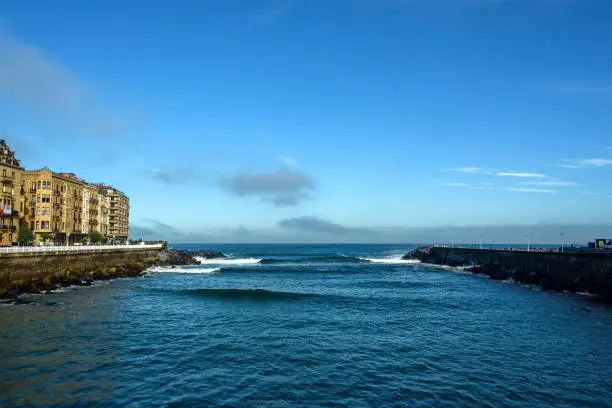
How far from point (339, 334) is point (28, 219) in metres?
73.8

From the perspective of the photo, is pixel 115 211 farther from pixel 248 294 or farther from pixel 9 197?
pixel 248 294

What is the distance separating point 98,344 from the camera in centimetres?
2402

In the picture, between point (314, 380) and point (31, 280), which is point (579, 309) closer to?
point (314, 380)

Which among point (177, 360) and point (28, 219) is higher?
point (28, 219)

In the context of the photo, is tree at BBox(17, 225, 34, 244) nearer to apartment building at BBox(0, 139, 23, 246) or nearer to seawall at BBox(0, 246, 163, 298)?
apartment building at BBox(0, 139, 23, 246)

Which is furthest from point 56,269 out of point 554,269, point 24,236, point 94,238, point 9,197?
point 554,269

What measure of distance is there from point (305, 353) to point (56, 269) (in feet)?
146

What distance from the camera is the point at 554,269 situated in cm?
5472

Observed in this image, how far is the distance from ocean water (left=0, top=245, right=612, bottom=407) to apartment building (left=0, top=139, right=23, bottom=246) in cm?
3358

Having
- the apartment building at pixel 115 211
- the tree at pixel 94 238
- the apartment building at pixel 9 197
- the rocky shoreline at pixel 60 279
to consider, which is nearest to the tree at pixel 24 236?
the apartment building at pixel 9 197

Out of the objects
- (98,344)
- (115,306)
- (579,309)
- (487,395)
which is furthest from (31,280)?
(579,309)

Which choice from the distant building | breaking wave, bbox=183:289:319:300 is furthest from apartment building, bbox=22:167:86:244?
breaking wave, bbox=183:289:319:300

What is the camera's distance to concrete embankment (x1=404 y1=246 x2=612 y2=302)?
4479 centimetres

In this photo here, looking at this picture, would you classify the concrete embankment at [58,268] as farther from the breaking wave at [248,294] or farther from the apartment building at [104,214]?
the apartment building at [104,214]
